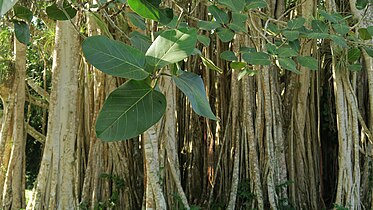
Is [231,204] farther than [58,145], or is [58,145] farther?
[231,204]

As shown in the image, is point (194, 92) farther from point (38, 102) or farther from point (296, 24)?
point (38, 102)

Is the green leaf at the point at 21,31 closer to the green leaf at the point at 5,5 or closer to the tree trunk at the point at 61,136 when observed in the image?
the green leaf at the point at 5,5

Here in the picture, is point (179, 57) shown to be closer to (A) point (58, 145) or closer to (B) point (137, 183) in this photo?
(A) point (58, 145)

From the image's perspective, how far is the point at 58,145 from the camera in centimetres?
311

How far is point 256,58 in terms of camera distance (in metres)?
1.18

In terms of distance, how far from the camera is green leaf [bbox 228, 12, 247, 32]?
1.15m

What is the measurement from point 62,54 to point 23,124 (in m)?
1.22

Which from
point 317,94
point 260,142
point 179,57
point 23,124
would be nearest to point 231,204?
point 260,142

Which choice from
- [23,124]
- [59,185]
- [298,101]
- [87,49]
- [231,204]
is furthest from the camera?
[23,124]

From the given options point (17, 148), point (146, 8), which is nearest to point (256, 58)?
point (146, 8)

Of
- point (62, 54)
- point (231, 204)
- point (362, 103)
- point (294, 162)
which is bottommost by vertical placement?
point (231, 204)

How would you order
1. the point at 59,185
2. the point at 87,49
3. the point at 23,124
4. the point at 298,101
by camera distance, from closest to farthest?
the point at 87,49
the point at 59,185
the point at 298,101
the point at 23,124

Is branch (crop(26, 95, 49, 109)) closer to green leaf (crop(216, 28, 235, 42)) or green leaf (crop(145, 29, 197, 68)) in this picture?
green leaf (crop(216, 28, 235, 42))

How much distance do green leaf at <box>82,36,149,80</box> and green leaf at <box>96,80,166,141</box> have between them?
0.05 ft
